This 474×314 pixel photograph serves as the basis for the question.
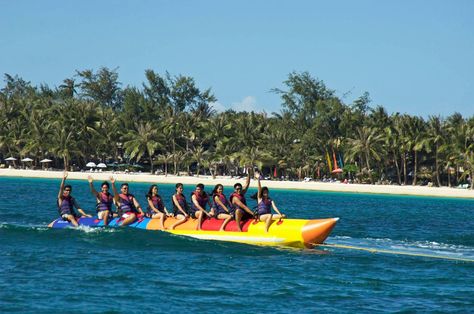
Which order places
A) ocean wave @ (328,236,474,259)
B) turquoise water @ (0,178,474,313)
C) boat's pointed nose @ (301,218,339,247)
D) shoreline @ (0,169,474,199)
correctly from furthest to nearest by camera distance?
shoreline @ (0,169,474,199) → ocean wave @ (328,236,474,259) → boat's pointed nose @ (301,218,339,247) → turquoise water @ (0,178,474,313)

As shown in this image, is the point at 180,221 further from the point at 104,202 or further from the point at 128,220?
the point at 104,202

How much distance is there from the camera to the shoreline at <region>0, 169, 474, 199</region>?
73.9 metres

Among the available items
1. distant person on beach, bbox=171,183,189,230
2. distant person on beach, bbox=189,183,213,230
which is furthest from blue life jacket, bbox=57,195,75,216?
distant person on beach, bbox=189,183,213,230

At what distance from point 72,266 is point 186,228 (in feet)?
18.4

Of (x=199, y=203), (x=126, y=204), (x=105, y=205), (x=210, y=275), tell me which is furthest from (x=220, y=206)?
(x=210, y=275)

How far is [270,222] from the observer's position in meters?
23.0

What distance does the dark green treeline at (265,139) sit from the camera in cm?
7794

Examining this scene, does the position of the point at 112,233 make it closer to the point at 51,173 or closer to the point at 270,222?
the point at 270,222

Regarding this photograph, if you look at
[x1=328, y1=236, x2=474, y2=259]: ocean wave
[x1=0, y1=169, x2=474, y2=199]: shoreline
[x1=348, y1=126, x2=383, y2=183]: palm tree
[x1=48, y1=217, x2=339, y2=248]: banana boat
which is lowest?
[x1=328, y1=236, x2=474, y2=259]: ocean wave

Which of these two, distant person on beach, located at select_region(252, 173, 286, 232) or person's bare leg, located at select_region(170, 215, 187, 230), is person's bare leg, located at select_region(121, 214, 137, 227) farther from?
distant person on beach, located at select_region(252, 173, 286, 232)

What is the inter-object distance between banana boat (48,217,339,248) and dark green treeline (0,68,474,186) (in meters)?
53.0

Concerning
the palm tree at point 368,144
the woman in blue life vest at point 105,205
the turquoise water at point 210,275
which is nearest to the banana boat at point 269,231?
the turquoise water at point 210,275

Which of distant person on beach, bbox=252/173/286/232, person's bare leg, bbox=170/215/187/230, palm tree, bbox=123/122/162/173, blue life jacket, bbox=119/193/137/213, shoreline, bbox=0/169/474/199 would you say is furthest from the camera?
palm tree, bbox=123/122/162/173

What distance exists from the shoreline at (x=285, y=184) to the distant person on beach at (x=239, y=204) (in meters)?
52.4
